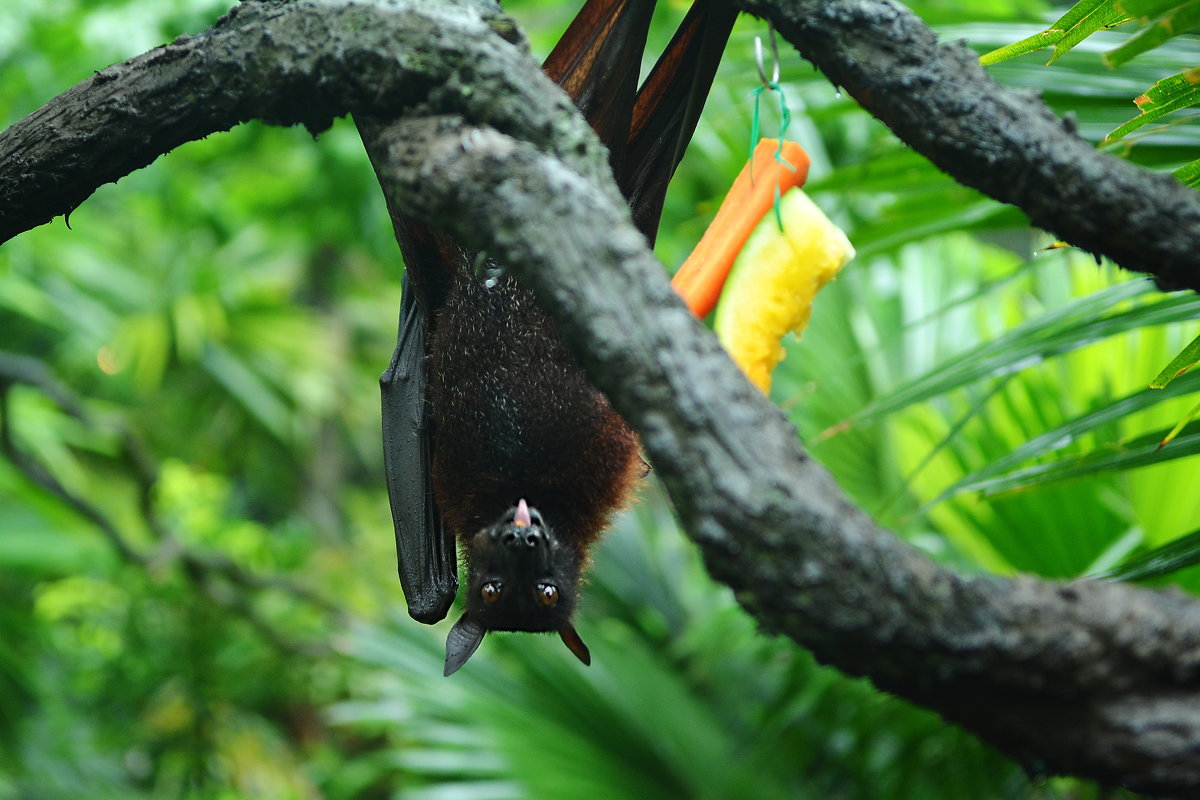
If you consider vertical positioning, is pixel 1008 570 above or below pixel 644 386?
above

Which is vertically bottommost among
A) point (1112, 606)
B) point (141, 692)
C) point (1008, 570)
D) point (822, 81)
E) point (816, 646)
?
point (141, 692)

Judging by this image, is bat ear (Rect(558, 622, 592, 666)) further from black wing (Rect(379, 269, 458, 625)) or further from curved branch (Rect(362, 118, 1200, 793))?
curved branch (Rect(362, 118, 1200, 793))

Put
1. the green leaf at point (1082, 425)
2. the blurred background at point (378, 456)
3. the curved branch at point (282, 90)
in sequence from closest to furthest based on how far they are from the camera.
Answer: the curved branch at point (282, 90)
the green leaf at point (1082, 425)
the blurred background at point (378, 456)

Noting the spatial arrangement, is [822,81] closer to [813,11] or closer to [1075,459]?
[1075,459]

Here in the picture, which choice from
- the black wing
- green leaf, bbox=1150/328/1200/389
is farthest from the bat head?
green leaf, bbox=1150/328/1200/389

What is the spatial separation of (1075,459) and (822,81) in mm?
1489

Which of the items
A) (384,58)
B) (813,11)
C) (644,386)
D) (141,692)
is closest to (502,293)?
(384,58)

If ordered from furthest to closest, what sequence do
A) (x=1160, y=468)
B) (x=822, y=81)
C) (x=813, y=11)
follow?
(x=822, y=81) < (x=1160, y=468) < (x=813, y=11)

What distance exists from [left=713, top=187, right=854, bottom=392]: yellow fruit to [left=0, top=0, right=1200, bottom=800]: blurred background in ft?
1.20

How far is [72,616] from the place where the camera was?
6.18 metres

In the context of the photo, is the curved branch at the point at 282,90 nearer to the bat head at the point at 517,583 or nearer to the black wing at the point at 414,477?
the black wing at the point at 414,477

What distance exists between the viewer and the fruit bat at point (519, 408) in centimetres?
192

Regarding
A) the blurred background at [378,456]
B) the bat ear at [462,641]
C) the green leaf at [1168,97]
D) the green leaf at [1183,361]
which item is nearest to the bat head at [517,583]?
the bat ear at [462,641]

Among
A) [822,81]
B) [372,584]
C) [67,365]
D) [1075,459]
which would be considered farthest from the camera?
[67,365]
